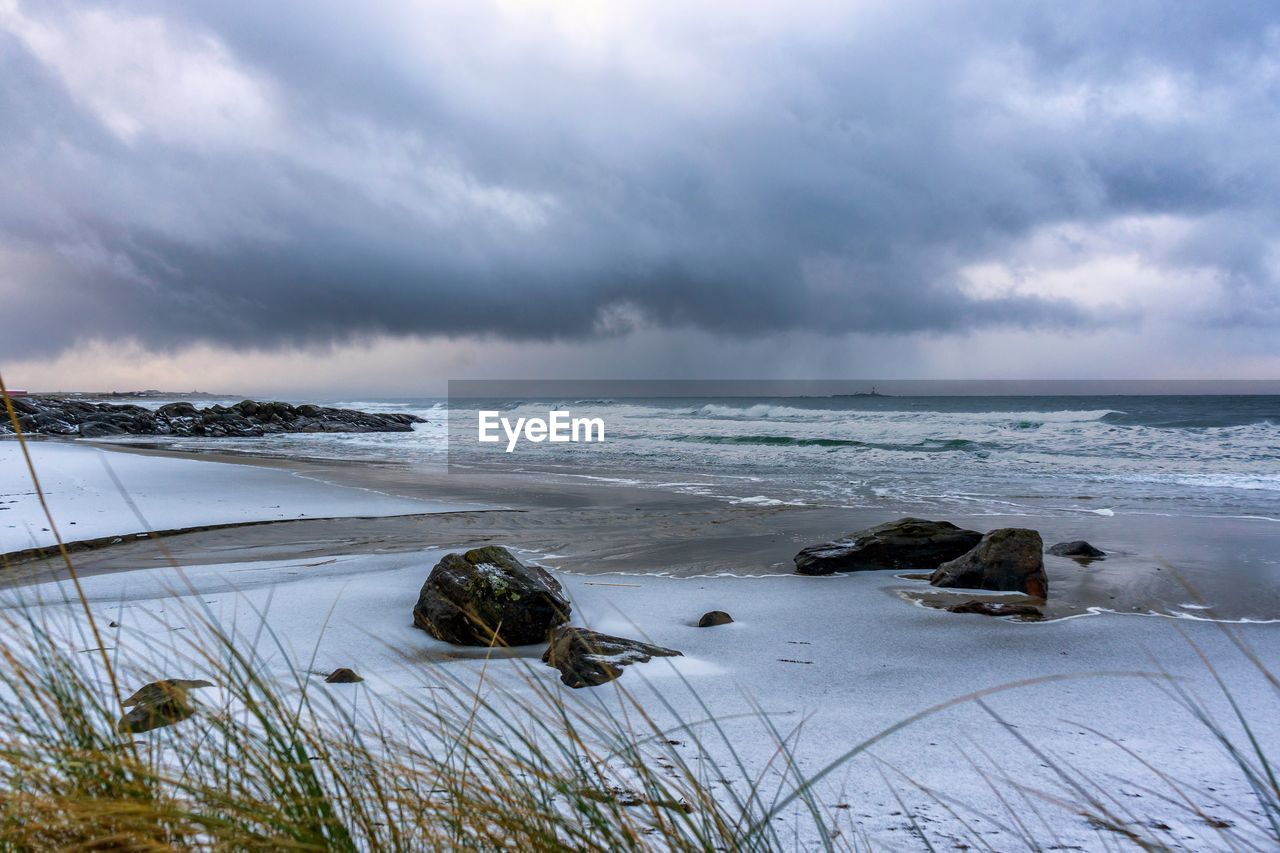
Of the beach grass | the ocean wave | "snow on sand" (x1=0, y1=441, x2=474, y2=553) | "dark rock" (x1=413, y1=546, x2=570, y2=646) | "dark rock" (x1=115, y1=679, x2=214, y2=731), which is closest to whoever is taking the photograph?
the beach grass

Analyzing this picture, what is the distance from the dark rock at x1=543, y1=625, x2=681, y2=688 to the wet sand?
2120 mm

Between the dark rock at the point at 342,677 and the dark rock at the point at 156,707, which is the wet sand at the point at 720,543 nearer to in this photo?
the dark rock at the point at 342,677

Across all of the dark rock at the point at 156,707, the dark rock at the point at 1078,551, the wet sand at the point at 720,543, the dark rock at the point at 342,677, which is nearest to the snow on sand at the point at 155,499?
the wet sand at the point at 720,543

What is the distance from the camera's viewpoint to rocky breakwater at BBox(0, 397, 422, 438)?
24531mm

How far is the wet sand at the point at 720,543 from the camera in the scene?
4926 mm

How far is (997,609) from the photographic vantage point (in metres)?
4.38

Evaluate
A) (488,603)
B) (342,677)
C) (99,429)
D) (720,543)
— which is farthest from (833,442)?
(99,429)

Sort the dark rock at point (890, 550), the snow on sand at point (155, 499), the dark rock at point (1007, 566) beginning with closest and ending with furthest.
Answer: the dark rock at point (1007, 566), the dark rock at point (890, 550), the snow on sand at point (155, 499)

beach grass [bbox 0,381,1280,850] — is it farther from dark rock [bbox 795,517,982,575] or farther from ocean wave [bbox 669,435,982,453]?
ocean wave [bbox 669,435,982,453]

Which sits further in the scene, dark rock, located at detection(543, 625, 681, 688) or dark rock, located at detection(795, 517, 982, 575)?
dark rock, located at detection(795, 517, 982, 575)

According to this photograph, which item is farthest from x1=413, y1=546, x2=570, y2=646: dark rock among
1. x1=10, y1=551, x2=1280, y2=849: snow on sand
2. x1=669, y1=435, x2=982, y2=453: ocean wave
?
x1=669, y1=435, x2=982, y2=453: ocean wave

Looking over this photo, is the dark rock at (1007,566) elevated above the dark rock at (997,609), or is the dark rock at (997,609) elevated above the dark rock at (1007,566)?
the dark rock at (1007,566)

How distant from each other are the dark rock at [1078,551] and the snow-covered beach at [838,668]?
1723 mm

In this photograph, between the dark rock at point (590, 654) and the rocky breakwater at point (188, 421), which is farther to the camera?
the rocky breakwater at point (188, 421)
